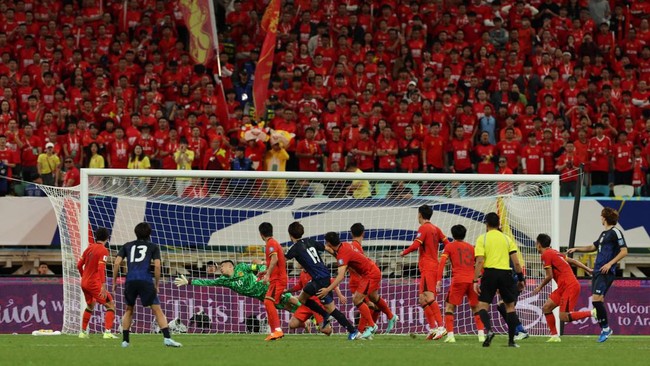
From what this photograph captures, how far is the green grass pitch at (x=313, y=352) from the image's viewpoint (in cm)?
1320

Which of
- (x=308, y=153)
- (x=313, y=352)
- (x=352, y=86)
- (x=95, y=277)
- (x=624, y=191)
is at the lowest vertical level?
(x=313, y=352)

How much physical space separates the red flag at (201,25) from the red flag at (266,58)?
3.37ft

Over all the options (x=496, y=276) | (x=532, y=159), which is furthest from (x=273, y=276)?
(x=532, y=159)

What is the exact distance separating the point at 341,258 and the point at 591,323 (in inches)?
246

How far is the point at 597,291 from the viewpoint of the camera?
55.2ft

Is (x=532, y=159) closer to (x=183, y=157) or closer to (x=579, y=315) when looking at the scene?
(x=183, y=157)

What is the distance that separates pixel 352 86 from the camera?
26172mm

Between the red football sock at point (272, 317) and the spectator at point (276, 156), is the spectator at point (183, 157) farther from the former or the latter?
the red football sock at point (272, 317)

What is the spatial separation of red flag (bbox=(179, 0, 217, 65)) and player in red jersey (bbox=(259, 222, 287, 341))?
9.58 meters

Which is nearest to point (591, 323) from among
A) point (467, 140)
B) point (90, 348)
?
point (467, 140)

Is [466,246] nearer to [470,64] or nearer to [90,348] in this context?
[90,348]

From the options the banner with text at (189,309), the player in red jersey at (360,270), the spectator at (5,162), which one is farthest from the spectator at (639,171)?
the spectator at (5,162)

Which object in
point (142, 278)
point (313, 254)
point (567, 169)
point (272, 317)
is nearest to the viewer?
point (142, 278)

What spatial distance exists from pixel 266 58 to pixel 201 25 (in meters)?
1.55
